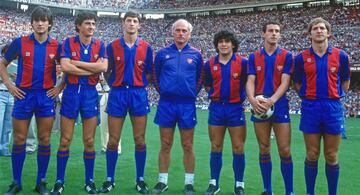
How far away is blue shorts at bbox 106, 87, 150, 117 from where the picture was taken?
17.9ft

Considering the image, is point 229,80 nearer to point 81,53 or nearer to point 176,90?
point 176,90

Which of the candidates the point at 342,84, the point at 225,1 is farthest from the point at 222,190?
the point at 225,1

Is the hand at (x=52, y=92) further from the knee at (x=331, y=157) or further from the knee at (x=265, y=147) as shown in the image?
the knee at (x=331, y=157)

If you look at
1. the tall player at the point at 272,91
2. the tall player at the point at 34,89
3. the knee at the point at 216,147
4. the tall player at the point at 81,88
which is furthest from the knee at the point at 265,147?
the tall player at the point at 34,89

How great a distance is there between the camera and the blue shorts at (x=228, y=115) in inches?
211

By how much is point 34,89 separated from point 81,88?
1.99 ft

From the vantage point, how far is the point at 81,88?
517cm

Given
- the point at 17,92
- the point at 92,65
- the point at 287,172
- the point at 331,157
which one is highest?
the point at 92,65

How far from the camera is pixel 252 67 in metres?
5.23

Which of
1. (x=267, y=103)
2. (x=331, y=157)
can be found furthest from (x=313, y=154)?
(x=267, y=103)

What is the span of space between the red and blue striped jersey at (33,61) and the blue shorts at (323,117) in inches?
134

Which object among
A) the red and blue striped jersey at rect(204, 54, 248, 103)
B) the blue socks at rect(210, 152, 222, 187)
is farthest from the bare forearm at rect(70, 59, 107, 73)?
the blue socks at rect(210, 152, 222, 187)

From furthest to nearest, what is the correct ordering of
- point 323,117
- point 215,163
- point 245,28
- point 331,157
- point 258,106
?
point 245,28
point 215,163
point 258,106
point 331,157
point 323,117

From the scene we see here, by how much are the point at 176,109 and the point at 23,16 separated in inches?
1806
